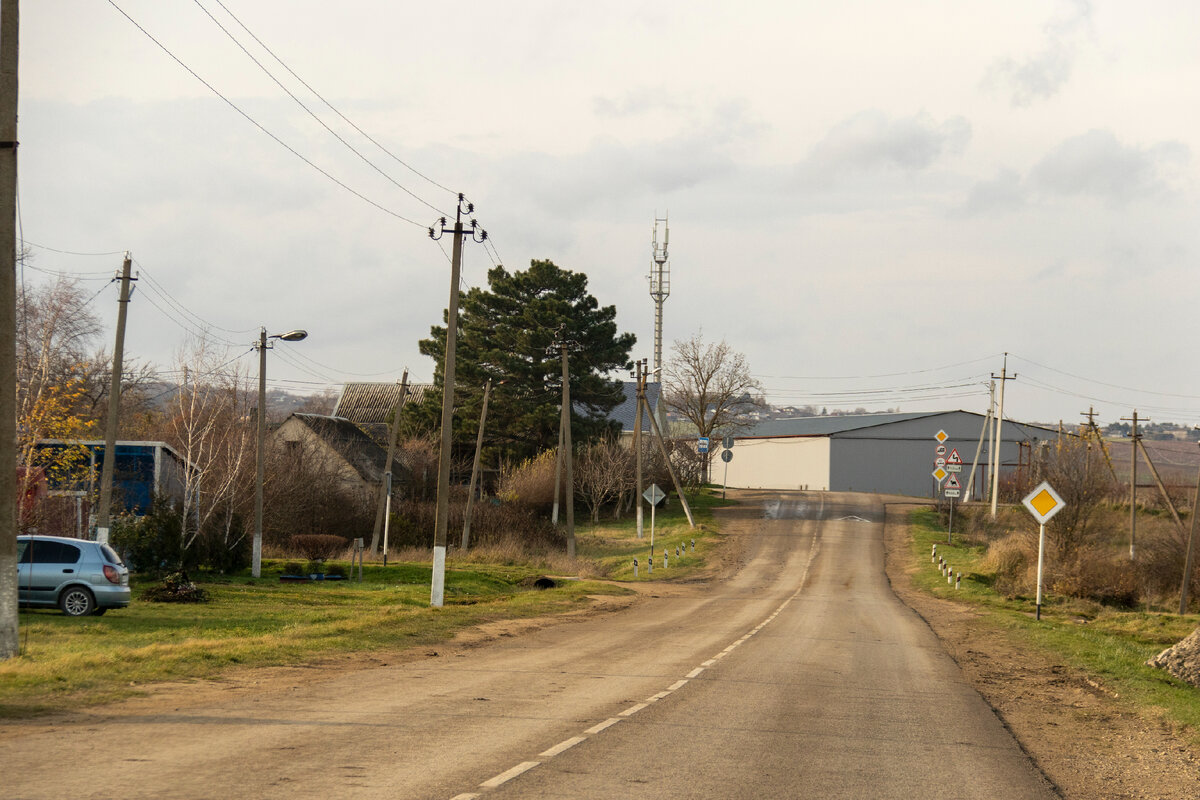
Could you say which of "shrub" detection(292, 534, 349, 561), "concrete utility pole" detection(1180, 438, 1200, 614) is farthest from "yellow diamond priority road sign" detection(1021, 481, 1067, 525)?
"shrub" detection(292, 534, 349, 561)

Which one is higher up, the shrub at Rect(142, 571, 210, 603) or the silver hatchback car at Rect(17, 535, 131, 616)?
the silver hatchback car at Rect(17, 535, 131, 616)

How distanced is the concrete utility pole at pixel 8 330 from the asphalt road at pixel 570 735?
11.9 ft

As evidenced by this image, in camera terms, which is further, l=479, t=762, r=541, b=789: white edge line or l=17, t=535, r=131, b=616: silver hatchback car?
l=17, t=535, r=131, b=616: silver hatchback car

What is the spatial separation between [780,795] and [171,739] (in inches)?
191

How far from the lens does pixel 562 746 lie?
832cm

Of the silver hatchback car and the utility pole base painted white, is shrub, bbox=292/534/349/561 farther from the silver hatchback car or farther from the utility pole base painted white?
the silver hatchback car

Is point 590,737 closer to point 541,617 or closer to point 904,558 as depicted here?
point 541,617

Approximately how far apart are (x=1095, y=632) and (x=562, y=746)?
770 inches

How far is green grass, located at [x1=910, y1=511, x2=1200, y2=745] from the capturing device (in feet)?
44.4

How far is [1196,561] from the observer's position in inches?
1516

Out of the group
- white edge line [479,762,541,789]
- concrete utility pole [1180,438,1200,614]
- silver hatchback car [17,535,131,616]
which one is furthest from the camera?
concrete utility pole [1180,438,1200,614]

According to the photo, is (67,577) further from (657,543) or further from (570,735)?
(657,543)

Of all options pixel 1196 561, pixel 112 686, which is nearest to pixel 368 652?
pixel 112 686

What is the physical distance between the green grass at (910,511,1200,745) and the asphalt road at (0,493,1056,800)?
2308 millimetres
